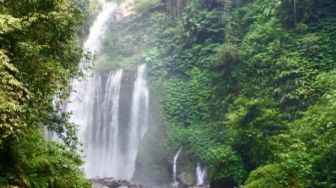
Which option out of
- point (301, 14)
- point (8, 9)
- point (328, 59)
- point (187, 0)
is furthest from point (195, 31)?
point (8, 9)

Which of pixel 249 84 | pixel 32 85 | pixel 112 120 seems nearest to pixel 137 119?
pixel 112 120

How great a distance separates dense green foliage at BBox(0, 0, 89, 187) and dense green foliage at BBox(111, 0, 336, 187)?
609 centimetres

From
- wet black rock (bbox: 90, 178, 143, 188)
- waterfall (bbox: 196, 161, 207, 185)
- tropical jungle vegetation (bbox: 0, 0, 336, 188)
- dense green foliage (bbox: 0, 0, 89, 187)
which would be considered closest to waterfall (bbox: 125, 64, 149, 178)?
tropical jungle vegetation (bbox: 0, 0, 336, 188)

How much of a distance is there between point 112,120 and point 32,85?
20158 mm

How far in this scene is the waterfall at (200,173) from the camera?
22623 millimetres

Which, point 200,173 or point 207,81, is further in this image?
point 207,81

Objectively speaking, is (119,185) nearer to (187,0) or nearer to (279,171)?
(279,171)

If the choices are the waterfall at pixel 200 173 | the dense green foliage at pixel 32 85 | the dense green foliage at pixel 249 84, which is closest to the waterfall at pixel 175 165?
the dense green foliage at pixel 249 84

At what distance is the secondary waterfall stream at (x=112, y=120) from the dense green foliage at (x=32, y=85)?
16427 mm

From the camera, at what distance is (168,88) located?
28.4 metres

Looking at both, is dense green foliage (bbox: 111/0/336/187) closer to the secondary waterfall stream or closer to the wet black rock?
the secondary waterfall stream

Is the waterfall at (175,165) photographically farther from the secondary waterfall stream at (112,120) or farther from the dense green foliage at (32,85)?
the dense green foliage at (32,85)

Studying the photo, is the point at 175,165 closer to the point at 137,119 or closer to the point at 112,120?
the point at 137,119

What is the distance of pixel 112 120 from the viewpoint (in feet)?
92.6
